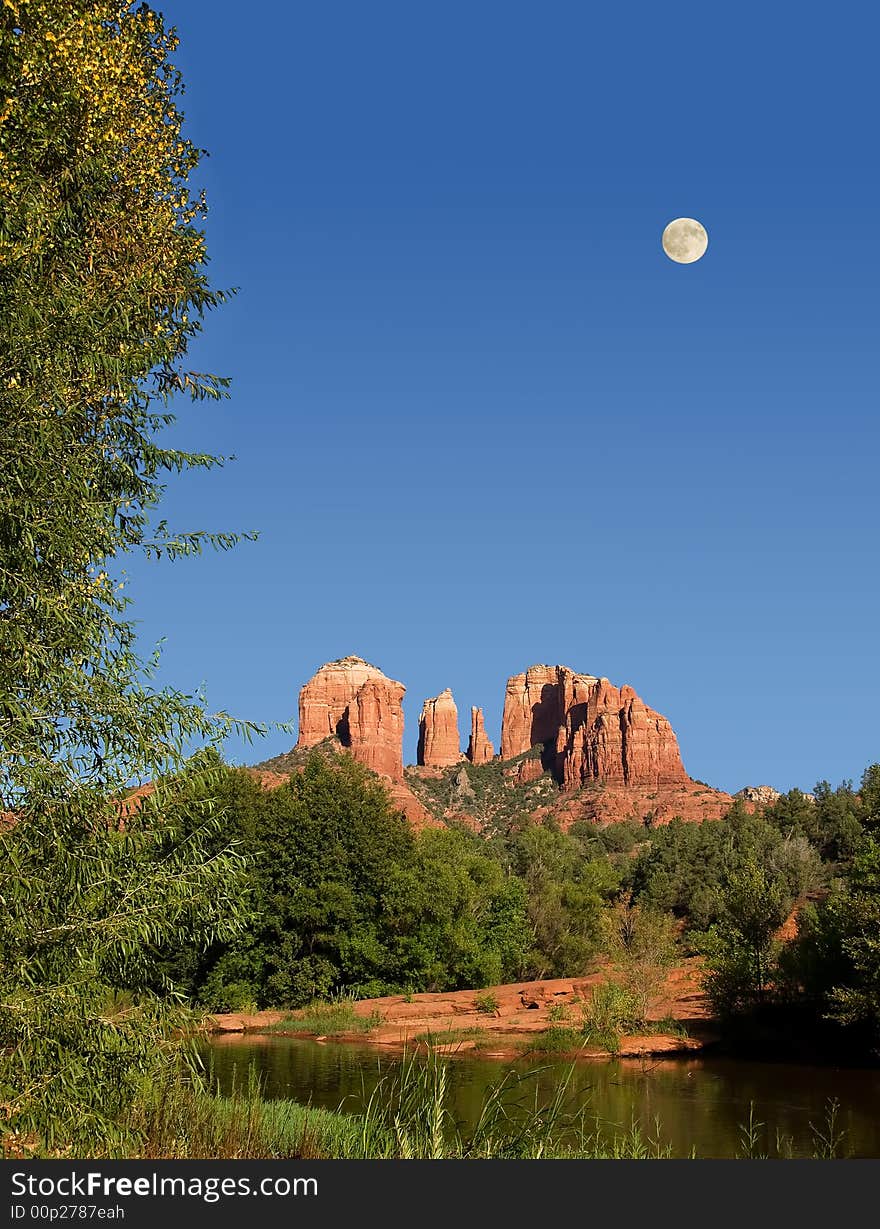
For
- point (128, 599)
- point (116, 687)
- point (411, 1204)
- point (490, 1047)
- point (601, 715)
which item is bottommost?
point (490, 1047)

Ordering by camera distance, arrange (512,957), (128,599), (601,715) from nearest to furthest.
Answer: (128,599) < (512,957) < (601,715)

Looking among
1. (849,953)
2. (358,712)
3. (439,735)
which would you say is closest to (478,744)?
(439,735)

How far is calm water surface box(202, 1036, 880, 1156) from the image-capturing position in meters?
21.7

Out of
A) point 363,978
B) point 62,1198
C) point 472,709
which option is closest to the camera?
point 62,1198

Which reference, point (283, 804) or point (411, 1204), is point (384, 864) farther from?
point (411, 1204)

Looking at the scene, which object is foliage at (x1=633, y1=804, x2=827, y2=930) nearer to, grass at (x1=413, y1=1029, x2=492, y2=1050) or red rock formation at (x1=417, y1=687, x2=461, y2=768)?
grass at (x1=413, y1=1029, x2=492, y2=1050)

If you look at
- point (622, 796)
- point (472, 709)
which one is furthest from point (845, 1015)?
point (472, 709)

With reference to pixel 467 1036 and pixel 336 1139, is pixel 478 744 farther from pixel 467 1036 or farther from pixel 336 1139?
pixel 336 1139

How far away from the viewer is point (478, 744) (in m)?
178

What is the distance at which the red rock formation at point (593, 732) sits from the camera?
14750 centimetres

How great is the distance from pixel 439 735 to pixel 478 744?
8.59 metres

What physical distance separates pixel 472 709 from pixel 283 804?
438ft

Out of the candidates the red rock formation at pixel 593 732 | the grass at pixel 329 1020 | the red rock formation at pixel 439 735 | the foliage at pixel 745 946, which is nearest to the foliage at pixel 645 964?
the foliage at pixel 745 946

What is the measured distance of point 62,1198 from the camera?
24.4ft
